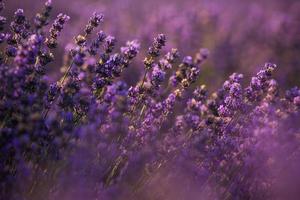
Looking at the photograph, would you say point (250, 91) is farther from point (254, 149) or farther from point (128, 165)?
point (128, 165)

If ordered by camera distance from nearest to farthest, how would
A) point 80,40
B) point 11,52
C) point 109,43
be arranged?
point 11,52, point 80,40, point 109,43

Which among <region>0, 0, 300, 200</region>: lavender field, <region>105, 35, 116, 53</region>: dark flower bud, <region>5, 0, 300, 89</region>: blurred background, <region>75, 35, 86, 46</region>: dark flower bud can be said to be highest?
<region>5, 0, 300, 89</region>: blurred background

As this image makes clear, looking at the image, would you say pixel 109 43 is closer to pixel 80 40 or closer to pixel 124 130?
pixel 80 40

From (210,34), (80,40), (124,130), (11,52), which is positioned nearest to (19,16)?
(11,52)

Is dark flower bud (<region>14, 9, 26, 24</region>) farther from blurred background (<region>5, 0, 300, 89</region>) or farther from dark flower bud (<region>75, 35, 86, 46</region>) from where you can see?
blurred background (<region>5, 0, 300, 89</region>)

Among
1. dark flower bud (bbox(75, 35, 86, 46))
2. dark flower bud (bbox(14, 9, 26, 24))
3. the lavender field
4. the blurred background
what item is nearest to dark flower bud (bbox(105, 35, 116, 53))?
the lavender field

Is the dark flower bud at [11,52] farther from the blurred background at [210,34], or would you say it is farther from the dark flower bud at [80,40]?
the blurred background at [210,34]

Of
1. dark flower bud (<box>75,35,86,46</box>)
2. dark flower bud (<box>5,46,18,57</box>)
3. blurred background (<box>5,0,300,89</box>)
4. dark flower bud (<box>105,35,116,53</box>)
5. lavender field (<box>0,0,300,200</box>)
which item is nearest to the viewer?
lavender field (<box>0,0,300,200</box>)

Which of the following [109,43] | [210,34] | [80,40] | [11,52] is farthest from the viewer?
[210,34]
